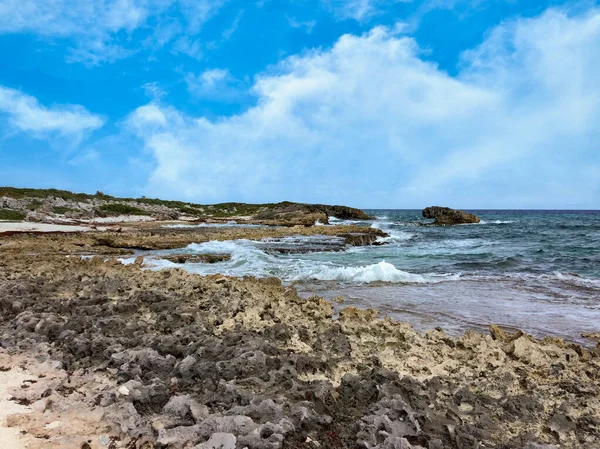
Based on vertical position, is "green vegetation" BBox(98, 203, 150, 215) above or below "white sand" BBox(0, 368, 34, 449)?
above

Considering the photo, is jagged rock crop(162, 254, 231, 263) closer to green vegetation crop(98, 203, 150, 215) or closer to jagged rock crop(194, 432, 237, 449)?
jagged rock crop(194, 432, 237, 449)

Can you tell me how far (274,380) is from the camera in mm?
3982

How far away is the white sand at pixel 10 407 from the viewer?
3.07 metres

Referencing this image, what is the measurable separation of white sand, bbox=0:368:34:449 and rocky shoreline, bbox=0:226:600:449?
56mm

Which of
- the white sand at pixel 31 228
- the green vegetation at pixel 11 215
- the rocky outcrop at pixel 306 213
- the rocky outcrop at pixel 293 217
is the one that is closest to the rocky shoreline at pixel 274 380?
the white sand at pixel 31 228

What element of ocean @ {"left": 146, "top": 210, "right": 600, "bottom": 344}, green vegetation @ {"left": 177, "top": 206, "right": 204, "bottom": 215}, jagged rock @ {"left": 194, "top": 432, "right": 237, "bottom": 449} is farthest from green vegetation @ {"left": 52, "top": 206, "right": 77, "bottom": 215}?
jagged rock @ {"left": 194, "top": 432, "right": 237, "bottom": 449}

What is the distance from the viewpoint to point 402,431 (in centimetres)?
313

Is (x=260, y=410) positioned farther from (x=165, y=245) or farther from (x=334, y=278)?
(x=165, y=245)

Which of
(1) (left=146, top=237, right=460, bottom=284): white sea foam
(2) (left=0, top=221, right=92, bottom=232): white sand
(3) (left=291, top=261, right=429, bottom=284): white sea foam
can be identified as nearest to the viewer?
(3) (left=291, top=261, right=429, bottom=284): white sea foam

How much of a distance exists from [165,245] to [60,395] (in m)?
17.7

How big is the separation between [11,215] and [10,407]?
43.3m

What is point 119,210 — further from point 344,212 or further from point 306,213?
point 344,212

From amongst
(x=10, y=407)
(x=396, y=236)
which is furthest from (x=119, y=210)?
(x=10, y=407)

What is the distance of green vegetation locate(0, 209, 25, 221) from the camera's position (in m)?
37.7
